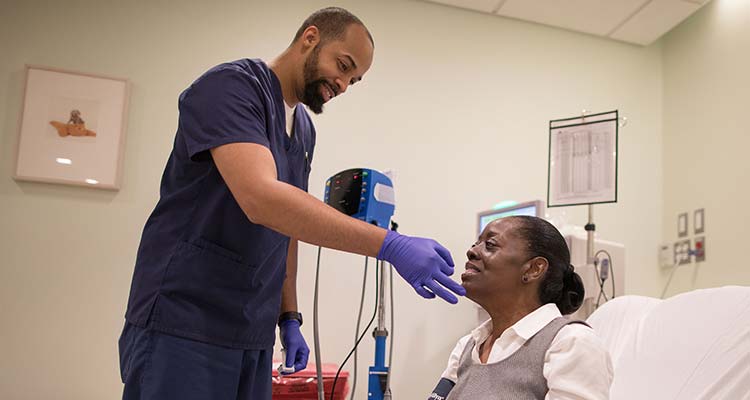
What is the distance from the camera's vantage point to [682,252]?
367 cm

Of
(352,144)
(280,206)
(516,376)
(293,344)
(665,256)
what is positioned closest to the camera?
(280,206)

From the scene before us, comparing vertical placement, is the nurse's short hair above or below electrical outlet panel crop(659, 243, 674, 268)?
above

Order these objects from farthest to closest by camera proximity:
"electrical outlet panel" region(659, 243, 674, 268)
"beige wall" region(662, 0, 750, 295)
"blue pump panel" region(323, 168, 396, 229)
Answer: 1. "electrical outlet panel" region(659, 243, 674, 268)
2. "beige wall" region(662, 0, 750, 295)
3. "blue pump panel" region(323, 168, 396, 229)

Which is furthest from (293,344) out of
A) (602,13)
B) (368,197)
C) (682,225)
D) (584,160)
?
(602,13)

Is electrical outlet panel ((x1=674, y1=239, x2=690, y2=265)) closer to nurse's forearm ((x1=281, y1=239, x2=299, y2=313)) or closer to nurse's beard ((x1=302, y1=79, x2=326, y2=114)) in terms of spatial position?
nurse's forearm ((x1=281, y1=239, x2=299, y2=313))

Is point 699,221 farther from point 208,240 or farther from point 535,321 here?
point 208,240

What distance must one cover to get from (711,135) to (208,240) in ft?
10.3

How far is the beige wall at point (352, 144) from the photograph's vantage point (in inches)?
122

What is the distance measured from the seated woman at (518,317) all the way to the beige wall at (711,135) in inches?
84.2

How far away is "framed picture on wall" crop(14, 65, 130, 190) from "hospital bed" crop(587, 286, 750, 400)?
2.43 meters

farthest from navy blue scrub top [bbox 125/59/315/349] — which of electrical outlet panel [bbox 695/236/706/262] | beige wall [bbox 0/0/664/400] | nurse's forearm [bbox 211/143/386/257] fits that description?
electrical outlet panel [bbox 695/236/706/262]

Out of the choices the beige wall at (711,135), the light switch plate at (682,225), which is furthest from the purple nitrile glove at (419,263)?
the light switch plate at (682,225)

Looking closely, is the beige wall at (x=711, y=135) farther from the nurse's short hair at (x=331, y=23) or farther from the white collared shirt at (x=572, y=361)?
the nurse's short hair at (x=331, y=23)

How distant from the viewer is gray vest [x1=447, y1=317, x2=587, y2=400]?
4.38ft
